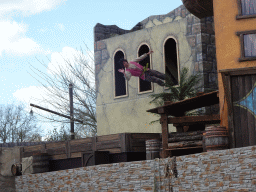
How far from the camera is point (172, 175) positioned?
12203 millimetres

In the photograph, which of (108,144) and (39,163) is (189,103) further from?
(39,163)

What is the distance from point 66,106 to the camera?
3089 cm

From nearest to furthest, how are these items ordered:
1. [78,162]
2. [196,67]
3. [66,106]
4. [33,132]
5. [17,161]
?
[78,162], [196,67], [17,161], [66,106], [33,132]

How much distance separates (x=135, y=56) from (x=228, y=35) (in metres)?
8.28

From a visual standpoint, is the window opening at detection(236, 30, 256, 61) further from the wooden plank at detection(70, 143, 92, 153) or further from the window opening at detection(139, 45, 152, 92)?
the window opening at detection(139, 45, 152, 92)

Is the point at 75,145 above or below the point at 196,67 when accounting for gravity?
below

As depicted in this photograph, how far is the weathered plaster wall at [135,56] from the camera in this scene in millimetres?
18656

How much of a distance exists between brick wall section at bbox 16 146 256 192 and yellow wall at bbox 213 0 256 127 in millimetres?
1632

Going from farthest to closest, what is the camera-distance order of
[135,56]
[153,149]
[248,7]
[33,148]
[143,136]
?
[135,56] → [33,148] → [143,136] → [153,149] → [248,7]

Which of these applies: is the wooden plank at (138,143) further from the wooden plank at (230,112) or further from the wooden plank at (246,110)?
the wooden plank at (246,110)

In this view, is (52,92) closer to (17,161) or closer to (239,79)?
(17,161)

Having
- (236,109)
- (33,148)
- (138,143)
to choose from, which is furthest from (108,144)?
(236,109)

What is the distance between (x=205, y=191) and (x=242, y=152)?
1.45 meters

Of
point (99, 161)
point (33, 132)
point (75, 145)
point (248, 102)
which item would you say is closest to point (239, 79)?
point (248, 102)
